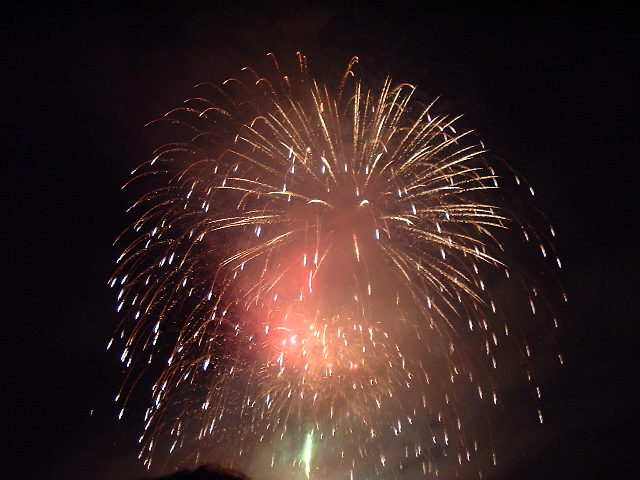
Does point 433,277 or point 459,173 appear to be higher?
point 459,173

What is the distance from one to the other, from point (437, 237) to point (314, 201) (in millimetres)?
3723

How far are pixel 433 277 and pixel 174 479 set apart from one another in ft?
30.6

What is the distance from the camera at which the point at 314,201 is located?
14180mm

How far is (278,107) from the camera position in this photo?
1407 cm

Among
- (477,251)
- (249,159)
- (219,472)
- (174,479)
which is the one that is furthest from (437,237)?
(174,479)

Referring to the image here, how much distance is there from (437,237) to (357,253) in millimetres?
2475

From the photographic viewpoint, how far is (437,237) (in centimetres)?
1469

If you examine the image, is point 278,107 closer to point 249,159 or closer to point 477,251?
point 249,159

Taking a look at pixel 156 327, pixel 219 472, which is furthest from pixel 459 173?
pixel 219 472

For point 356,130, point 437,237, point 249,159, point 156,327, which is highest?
point 356,130

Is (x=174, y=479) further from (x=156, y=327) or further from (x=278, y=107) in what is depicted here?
(x=278, y=107)

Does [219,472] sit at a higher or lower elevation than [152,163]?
lower

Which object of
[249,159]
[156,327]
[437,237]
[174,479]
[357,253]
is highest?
[249,159]

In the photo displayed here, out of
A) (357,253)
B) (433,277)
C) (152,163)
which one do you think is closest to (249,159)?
(152,163)
